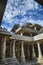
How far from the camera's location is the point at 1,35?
16.2 m

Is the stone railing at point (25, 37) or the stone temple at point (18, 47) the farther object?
the stone railing at point (25, 37)

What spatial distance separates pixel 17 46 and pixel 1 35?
37.1ft

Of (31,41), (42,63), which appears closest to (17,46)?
(31,41)

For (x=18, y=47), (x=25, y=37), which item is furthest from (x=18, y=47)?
(x=25, y=37)

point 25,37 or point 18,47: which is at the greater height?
point 25,37

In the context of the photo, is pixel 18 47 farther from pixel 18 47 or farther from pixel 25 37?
pixel 25 37

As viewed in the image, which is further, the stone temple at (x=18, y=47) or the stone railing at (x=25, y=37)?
the stone railing at (x=25, y=37)

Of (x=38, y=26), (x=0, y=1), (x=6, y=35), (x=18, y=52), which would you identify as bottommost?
(x=18, y=52)

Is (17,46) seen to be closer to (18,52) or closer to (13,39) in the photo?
(18,52)

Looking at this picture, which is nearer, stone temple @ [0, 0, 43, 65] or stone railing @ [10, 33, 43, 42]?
stone temple @ [0, 0, 43, 65]

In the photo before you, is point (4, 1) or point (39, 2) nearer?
point (39, 2)

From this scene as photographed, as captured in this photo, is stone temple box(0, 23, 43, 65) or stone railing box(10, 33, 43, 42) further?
stone railing box(10, 33, 43, 42)

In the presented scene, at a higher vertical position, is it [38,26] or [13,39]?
[13,39]

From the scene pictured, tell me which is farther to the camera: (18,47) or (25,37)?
(18,47)
